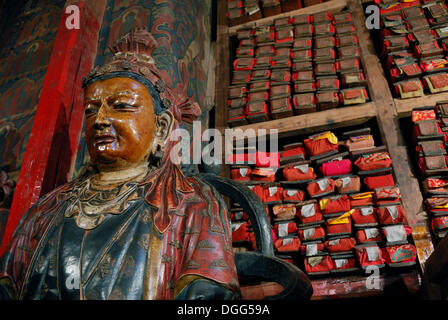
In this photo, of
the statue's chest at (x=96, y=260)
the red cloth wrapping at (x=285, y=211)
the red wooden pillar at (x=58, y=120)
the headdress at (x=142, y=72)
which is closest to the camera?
the statue's chest at (x=96, y=260)

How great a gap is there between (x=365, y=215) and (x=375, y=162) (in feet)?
1.42

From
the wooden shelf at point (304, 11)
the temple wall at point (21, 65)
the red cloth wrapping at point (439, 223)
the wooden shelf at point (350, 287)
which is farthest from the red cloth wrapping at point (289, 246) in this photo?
the wooden shelf at point (304, 11)

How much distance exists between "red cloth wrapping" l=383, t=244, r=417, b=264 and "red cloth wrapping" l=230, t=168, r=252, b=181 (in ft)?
3.95

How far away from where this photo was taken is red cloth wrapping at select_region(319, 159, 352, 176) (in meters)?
2.88

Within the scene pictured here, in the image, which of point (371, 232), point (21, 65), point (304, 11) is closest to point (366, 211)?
point (371, 232)

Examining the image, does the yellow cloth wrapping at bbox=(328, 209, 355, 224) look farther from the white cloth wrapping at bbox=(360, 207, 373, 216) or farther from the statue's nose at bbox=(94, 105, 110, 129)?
the statue's nose at bbox=(94, 105, 110, 129)

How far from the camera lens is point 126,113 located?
5.76 feet

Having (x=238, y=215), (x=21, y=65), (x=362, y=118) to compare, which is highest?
(x=21, y=65)

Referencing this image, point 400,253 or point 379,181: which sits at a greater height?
point 379,181

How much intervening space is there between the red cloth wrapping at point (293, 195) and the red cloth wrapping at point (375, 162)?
494 mm

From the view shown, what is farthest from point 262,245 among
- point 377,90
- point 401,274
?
point 377,90

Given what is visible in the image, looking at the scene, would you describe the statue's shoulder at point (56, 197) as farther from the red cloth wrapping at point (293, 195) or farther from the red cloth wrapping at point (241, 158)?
the red cloth wrapping at point (293, 195)

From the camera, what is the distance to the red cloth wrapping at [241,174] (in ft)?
10.1

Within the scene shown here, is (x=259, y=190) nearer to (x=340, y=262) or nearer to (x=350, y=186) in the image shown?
(x=350, y=186)
